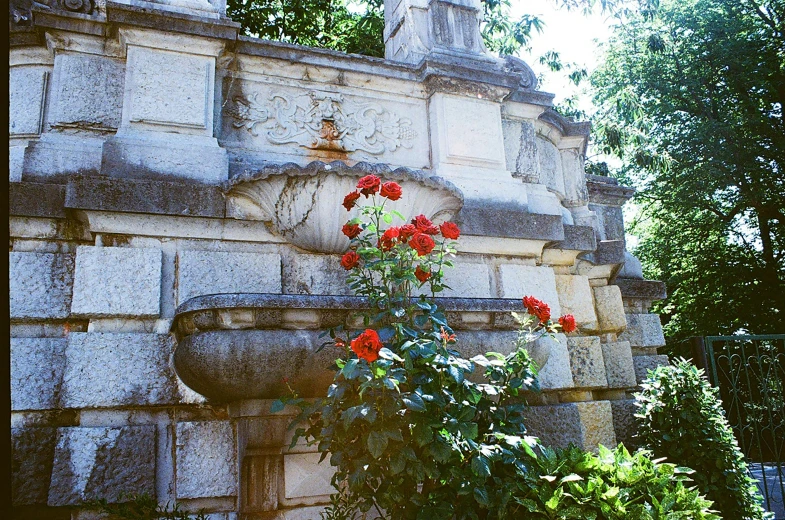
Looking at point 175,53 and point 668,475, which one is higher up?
point 175,53

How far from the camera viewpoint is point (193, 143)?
3.88 m

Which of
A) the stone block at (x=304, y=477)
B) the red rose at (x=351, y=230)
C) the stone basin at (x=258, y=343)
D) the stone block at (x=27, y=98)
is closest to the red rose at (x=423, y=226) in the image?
the red rose at (x=351, y=230)

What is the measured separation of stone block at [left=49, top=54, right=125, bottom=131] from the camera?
385 cm

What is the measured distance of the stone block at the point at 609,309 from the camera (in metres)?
5.00

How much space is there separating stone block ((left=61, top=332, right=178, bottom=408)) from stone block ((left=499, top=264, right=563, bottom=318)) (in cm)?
213

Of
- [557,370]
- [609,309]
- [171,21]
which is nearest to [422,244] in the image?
[557,370]

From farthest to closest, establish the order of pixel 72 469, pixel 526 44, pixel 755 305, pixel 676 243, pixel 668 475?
pixel 676 243
pixel 755 305
pixel 526 44
pixel 72 469
pixel 668 475

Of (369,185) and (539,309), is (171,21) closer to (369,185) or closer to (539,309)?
(369,185)

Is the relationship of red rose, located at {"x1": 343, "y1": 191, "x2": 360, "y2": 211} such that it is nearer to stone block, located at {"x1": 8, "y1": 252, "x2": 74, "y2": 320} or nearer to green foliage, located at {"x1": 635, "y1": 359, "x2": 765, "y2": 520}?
stone block, located at {"x1": 8, "y1": 252, "x2": 74, "y2": 320}

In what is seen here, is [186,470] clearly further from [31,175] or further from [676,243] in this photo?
[676,243]

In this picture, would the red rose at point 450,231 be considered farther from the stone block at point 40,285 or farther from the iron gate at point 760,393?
the iron gate at point 760,393

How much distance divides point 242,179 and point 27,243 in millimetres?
1206

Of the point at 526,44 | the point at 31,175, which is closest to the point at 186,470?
the point at 31,175

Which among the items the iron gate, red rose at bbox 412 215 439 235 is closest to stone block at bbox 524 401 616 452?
the iron gate
